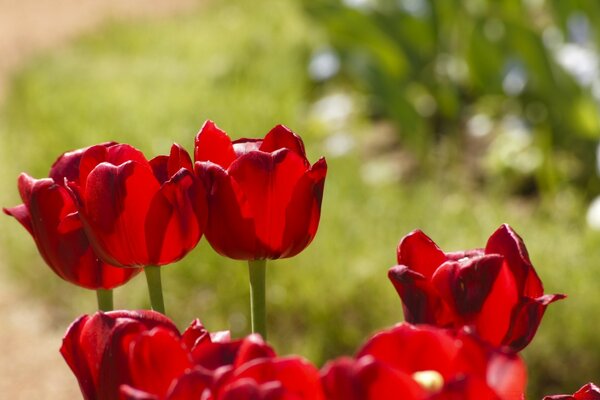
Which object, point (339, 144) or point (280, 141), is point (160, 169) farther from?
point (339, 144)

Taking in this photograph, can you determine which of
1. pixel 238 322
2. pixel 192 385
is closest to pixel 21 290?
pixel 238 322

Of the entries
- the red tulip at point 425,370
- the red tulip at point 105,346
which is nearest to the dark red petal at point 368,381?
the red tulip at point 425,370

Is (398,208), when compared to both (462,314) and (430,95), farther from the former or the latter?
(462,314)

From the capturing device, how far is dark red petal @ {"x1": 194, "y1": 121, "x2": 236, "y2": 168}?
80 cm

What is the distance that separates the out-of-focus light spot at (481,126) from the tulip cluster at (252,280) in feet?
11.1

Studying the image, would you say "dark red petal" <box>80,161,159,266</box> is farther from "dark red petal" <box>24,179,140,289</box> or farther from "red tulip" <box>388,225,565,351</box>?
"red tulip" <box>388,225,565,351</box>

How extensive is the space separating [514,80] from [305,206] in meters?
3.09

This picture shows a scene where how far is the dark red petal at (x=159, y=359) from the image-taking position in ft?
1.98

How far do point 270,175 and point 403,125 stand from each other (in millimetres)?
2986

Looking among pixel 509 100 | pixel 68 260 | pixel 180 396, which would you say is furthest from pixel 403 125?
pixel 180 396

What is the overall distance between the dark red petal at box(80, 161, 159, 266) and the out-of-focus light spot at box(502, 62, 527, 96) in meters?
3.09

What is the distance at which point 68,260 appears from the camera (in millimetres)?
833

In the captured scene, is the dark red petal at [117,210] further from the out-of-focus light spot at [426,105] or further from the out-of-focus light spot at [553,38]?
the out-of-focus light spot at [426,105]

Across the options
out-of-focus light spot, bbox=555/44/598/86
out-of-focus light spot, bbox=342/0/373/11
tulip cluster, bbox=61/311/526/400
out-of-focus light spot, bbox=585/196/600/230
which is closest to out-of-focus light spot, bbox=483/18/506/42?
out-of-focus light spot, bbox=555/44/598/86
